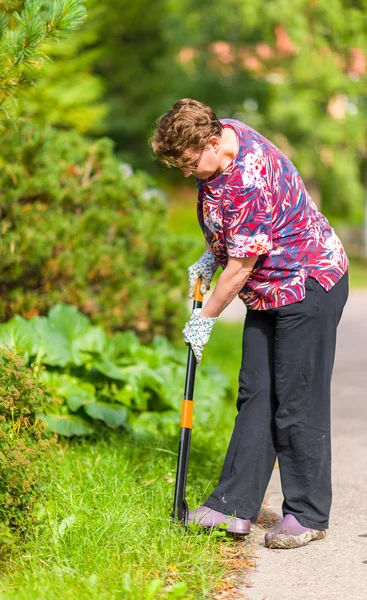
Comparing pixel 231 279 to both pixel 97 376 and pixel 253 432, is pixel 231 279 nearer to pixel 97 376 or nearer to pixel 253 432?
pixel 253 432

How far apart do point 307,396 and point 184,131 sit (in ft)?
3.89

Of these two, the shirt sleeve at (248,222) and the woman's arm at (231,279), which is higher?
the shirt sleeve at (248,222)

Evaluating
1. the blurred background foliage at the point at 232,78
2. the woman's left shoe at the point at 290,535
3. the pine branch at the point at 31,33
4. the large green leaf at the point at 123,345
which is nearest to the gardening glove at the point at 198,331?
the woman's left shoe at the point at 290,535

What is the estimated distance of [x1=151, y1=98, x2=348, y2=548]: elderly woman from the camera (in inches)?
125

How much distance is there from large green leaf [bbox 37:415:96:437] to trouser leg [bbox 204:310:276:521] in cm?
107

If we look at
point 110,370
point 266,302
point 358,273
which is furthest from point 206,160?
point 358,273

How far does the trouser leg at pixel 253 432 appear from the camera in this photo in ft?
11.6

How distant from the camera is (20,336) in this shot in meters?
4.69

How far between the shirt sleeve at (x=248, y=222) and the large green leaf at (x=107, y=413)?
5.23 feet

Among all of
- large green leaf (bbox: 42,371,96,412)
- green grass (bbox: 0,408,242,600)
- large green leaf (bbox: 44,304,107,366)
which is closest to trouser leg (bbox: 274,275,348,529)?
green grass (bbox: 0,408,242,600)

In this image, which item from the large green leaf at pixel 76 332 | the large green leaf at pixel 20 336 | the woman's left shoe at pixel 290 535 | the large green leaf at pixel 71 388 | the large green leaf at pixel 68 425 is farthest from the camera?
the large green leaf at pixel 76 332

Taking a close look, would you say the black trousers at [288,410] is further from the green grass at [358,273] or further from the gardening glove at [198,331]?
the green grass at [358,273]

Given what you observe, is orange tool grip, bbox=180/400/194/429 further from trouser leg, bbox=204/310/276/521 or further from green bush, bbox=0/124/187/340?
green bush, bbox=0/124/187/340

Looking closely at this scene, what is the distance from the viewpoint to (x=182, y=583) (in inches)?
109
